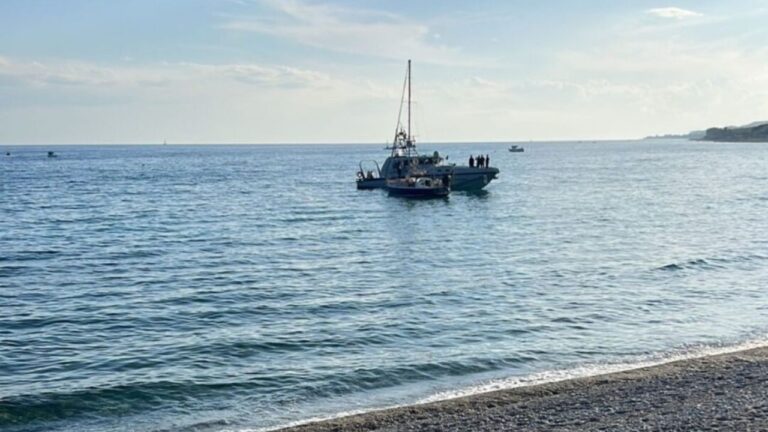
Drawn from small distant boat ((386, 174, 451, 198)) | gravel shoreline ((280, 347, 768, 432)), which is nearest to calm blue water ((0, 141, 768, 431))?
gravel shoreline ((280, 347, 768, 432))

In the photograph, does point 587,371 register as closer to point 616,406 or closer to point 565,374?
point 565,374

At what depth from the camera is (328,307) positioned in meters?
22.3

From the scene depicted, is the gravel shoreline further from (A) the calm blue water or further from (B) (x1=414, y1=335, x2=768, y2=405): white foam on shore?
(A) the calm blue water

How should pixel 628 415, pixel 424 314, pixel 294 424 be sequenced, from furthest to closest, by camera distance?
pixel 424 314, pixel 294 424, pixel 628 415

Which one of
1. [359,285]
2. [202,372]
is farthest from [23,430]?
[359,285]

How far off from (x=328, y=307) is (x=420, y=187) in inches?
1534

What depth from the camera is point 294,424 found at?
1330cm

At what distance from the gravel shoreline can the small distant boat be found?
45.5m

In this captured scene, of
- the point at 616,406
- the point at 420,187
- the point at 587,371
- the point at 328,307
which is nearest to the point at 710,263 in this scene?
the point at 328,307

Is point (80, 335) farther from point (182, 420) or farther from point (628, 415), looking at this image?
point (628, 415)

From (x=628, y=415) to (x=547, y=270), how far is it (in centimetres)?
1734

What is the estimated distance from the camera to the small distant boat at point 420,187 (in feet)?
199

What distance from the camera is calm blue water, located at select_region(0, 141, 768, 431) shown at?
49.6 feet

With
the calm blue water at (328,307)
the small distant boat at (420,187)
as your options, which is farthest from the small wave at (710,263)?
the small distant boat at (420,187)
